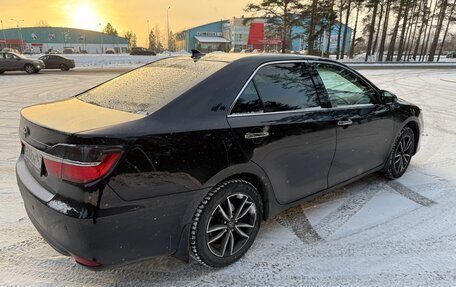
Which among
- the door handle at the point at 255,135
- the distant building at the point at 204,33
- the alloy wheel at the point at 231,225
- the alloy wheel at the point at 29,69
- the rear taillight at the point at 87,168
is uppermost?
the distant building at the point at 204,33

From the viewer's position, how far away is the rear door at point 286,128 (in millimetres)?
2736

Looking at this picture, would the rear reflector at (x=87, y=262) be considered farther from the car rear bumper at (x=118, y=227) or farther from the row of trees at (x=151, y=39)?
the row of trees at (x=151, y=39)

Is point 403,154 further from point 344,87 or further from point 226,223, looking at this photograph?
point 226,223

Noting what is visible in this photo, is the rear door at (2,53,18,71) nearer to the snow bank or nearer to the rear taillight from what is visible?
the snow bank

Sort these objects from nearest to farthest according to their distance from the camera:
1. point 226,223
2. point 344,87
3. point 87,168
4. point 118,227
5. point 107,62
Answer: point 87,168
point 118,227
point 226,223
point 344,87
point 107,62

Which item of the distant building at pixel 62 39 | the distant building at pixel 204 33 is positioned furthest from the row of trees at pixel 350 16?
the distant building at pixel 62 39

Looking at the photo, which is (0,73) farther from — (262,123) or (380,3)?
(380,3)

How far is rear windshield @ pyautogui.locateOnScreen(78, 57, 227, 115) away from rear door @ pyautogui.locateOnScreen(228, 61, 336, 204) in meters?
0.42

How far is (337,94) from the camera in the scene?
3.60 meters

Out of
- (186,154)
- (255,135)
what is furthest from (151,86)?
(255,135)

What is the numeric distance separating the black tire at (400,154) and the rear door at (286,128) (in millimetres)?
1483

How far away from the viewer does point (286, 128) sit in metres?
2.95

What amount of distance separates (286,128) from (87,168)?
1633 millimetres

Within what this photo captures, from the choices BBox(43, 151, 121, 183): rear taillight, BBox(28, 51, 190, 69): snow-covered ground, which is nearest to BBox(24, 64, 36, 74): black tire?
BBox(28, 51, 190, 69): snow-covered ground
